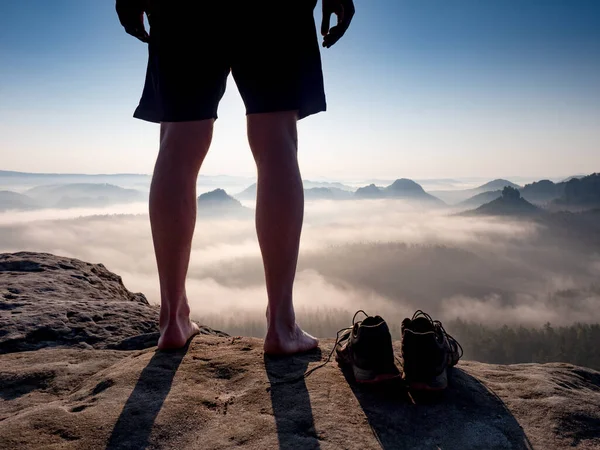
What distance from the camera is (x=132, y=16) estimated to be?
225 centimetres

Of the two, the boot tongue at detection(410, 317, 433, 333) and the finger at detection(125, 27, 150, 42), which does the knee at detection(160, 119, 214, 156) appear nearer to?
the finger at detection(125, 27, 150, 42)

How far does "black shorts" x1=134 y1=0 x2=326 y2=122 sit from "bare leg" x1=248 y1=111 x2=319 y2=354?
0.10m

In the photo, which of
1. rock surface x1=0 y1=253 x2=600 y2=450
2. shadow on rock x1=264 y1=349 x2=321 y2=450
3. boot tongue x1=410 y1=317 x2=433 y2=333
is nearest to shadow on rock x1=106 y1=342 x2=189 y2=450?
rock surface x1=0 y1=253 x2=600 y2=450

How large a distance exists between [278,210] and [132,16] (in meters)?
1.38

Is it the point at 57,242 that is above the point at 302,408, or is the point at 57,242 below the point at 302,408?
below

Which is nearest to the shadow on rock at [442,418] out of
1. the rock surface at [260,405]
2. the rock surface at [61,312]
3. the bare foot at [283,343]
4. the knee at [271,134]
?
the rock surface at [260,405]

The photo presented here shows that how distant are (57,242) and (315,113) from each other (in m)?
214

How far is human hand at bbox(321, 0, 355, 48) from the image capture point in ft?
7.59

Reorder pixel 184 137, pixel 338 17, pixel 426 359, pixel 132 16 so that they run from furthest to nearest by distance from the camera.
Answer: pixel 338 17 → pixel 132 16 → pixel 184 137 → pixel 426 359

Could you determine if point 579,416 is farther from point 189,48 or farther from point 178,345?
point 189,48

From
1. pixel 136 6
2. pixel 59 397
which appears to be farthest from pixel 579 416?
pixel 136 6

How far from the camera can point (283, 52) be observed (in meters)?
2.03

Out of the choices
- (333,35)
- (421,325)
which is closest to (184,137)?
(333,35)

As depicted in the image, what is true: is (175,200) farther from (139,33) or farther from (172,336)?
(139,33)
